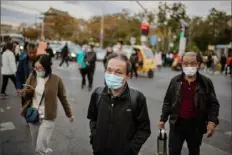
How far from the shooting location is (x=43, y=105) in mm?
3973

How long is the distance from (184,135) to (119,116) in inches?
55.6

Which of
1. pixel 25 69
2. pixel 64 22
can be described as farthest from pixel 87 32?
pixel 25 69

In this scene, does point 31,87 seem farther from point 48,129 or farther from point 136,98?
point 136,98

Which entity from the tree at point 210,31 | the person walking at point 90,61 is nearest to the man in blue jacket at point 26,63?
the person walking at point 90,61

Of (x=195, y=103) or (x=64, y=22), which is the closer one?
(x=195, y=103)

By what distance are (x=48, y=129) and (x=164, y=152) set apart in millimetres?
1519

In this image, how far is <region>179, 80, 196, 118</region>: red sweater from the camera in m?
3.51

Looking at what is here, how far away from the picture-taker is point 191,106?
11.5ft

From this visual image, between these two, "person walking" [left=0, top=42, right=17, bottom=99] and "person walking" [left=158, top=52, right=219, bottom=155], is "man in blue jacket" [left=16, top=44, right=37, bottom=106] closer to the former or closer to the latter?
"person walking" [left=0, top=42, right=17, bottom=99]

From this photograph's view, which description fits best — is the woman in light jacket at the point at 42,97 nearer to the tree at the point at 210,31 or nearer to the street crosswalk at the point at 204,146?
the street crosswalk at the point at 204,146

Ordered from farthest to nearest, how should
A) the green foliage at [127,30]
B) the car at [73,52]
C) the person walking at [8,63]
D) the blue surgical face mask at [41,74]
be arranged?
the green foliage at [127,30], the car at [73,52], the person walking at [8,63], the blue surgical face mask at [41,74]

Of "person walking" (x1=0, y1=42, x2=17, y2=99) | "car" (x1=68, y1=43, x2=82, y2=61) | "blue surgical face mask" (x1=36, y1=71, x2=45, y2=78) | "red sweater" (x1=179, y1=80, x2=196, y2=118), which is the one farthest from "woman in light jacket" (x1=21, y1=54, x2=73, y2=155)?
"car" (x1=68, y1=43, x2=82, y2=61)

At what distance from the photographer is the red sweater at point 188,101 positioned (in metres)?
3.51

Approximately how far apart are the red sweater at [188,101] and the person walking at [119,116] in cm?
103
